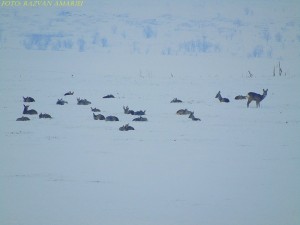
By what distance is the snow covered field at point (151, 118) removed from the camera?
222 inches

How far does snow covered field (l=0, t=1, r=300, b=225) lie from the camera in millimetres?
5629

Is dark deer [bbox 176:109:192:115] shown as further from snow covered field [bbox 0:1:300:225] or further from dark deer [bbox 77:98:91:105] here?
dark deer [bbox 77:98:91:105]

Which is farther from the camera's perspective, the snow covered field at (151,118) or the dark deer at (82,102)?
the dark deer at (82,102)

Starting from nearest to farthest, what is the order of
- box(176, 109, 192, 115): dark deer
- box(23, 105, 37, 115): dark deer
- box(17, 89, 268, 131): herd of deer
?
box(17, 89, 268, 131): herd of deer, box(23, 105, 37, 115): dark deer, box(176, 109, 192, 115): dark deer

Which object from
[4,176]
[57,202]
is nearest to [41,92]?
[4,176]

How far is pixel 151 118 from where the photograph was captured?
7.76 meters

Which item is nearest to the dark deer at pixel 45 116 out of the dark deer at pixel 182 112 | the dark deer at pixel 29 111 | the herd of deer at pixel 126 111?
the herd of deer at pixel 126 111

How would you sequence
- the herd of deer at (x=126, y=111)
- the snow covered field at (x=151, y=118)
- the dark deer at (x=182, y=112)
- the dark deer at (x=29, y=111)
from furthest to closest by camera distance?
the dark deer at (x=182, y=112) < the dark deer at (x=29, y=111) < the herd of deer at (x=126, y=111) < the snow covered field at (x=151, y=118)

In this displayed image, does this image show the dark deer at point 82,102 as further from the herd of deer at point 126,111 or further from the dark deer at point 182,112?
the dark deer at point 182,112

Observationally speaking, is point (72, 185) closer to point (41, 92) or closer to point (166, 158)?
point (166, 158)

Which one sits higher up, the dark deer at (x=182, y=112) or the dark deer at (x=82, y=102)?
the dark deer at (x=82, y=102)

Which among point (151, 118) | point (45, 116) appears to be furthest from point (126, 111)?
point (45, 116)

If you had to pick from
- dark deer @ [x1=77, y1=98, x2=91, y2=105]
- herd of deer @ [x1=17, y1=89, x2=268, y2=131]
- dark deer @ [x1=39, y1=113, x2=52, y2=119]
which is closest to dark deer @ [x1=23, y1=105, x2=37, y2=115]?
herd of deer @ [x1=17, y1=89, x2=268, y2=131]

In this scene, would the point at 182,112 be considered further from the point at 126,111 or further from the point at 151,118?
the point at 126,111
